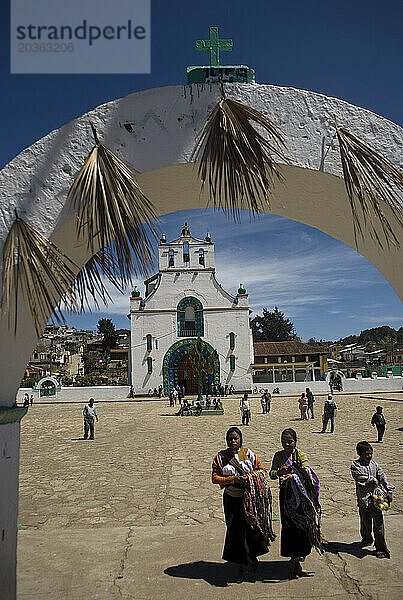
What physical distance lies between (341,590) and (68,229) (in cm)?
279

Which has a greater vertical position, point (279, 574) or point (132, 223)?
point (132, 223)

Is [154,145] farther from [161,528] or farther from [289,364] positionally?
[289,364]

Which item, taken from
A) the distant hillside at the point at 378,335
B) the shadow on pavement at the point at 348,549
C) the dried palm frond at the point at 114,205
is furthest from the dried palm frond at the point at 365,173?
the distant hillside at the point at 378,335

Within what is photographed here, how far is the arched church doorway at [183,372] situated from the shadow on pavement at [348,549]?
27.4m

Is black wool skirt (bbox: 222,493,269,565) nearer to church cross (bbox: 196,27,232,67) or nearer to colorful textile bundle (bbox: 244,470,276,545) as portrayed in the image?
colorful textile bundle (bbox: 244,470,276,545)

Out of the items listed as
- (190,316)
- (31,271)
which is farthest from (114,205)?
(190,316)

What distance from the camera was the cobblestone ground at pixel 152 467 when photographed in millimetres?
5234

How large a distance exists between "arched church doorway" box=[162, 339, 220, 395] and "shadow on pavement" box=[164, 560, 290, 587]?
2776 cm

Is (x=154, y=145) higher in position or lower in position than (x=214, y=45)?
lower

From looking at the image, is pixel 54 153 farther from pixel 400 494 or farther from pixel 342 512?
pixel 400 494

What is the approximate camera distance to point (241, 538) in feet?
10.9

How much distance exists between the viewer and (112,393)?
2984cm

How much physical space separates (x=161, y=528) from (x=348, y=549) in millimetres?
1739

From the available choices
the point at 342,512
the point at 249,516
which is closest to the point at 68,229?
the point at 249,516
